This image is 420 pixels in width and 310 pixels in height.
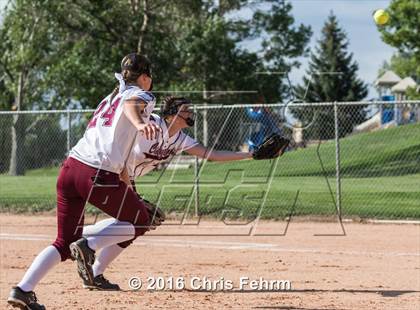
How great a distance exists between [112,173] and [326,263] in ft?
14.3

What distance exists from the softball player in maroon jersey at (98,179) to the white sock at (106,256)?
1077mm

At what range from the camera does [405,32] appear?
3419 cm

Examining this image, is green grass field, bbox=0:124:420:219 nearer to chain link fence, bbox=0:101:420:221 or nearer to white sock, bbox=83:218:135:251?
chain link fence, bbox=0:101:420:221

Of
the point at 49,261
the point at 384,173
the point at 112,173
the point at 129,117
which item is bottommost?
the point at 384,173

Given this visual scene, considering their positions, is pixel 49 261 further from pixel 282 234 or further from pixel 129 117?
pixel 282 234

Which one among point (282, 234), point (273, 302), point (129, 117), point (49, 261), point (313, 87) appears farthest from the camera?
point (313, 87)

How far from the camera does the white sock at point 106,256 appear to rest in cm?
778

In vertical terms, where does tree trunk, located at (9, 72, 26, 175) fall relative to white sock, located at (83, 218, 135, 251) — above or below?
Answer: below

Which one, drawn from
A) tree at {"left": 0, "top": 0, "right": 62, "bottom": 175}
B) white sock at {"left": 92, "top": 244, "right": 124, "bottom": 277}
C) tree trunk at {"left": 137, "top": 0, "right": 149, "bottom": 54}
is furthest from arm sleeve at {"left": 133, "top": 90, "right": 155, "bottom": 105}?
tree trunk at {"left": 137, "top": 0, "right": 149, "bottom": 54}

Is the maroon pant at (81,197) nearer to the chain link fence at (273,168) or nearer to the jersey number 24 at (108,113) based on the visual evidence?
the jersey number 24 at (108,113)

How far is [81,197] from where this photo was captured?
646cm

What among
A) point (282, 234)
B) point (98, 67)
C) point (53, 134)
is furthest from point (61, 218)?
point (98, 67)

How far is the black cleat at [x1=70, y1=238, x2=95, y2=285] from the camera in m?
6.63

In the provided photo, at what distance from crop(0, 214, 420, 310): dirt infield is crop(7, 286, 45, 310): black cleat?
820 mm
